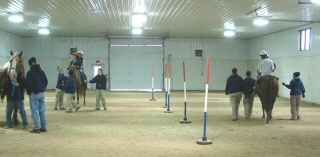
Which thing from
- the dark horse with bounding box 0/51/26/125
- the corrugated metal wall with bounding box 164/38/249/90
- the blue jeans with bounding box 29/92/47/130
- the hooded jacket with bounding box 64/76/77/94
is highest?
the corrugated metal wall with bounding box 164/38/249/90

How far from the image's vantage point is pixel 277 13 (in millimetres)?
17953

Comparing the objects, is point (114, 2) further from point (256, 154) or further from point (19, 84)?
point (256, 154)

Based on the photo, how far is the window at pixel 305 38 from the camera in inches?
857

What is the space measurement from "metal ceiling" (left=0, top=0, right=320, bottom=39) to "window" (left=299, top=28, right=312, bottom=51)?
745 mm

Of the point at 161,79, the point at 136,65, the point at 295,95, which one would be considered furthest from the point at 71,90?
the point at 161,79

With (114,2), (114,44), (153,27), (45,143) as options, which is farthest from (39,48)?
(45,143)

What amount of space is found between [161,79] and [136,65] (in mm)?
2711

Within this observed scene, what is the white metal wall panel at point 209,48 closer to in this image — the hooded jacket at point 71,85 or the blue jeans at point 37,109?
the hooded jacket at point 71,85

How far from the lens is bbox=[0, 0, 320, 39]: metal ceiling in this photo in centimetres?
1579

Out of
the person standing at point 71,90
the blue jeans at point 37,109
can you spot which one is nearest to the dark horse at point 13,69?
the blue jeans at point 37,109

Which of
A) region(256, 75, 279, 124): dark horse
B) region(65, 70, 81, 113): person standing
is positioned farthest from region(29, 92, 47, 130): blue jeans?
region(256, 75, 279, 124): dark horse

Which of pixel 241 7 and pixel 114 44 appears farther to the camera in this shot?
pixel 114 44

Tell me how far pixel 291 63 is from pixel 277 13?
698 cm

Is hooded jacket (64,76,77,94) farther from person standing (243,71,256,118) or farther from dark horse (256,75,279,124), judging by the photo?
dark horse (256,75,279,124)
